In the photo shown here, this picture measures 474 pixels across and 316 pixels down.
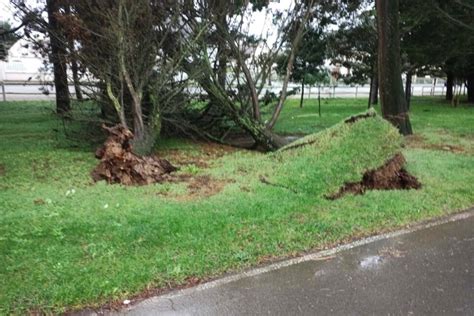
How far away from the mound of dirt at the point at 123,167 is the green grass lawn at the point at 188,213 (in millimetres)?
260

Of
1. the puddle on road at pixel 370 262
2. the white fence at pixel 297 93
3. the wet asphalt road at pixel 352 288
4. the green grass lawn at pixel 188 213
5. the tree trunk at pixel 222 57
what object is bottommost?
the wet asphalt road at pixel 352 288

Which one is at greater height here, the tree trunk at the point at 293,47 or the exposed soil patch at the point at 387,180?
the tree trunk at the point at 293,47

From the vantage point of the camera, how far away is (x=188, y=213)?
4945 millimetres

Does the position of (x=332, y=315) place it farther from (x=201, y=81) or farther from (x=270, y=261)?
(x=201, y=81)

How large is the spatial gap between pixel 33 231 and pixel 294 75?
1409 cm

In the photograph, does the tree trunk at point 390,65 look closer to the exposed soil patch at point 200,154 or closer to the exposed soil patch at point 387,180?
the exposed soil patch at point 200,154

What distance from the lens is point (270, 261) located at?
395 centimetres

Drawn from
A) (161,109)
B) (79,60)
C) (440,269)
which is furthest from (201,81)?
(440,269)

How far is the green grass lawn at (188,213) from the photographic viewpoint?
3561 millimetres

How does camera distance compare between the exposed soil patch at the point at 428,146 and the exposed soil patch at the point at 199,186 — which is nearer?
the exposed soil patch at the point at 199,186

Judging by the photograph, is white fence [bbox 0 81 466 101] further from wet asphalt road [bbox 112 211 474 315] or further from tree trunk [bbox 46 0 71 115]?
wet asphalt road [bbox 112 211 474 315]

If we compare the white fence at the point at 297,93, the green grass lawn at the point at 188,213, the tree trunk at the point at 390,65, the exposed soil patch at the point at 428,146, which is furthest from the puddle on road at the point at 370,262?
the white fence at the point at 297,93

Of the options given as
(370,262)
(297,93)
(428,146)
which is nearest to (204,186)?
(370,262)

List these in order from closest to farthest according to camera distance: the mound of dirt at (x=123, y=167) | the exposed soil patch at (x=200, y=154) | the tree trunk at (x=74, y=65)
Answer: the mound of dirt at (x=123, y=167)
the exposed soil patch at (x=200, y=154)
the tree trunk at (x=74, y=65)
